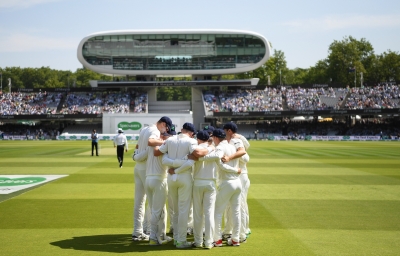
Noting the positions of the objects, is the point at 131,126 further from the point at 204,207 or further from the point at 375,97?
the point at 204,207

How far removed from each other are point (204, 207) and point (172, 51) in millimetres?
71141

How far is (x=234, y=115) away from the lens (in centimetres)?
7538

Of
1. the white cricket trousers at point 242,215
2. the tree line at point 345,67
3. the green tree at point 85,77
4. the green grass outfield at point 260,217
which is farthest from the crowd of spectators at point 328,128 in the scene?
the green tree at point 85,77

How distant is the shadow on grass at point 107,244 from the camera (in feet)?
30.4

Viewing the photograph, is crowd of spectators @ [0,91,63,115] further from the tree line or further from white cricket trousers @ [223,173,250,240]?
white cricket trousers @ [223,173,250,240]

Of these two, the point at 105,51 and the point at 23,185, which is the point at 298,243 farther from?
the point at 105,51

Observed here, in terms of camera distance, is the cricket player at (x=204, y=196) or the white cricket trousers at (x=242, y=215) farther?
the white cricket trousers at (x=242, y=215)

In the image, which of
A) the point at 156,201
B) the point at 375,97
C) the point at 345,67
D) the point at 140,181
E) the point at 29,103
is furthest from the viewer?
the point at 345,67

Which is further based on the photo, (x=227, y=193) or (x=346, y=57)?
(x=346, y=57)

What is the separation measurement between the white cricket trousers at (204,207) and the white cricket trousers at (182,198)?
0.13 meters

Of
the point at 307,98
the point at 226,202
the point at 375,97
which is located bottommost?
the point at 226,202

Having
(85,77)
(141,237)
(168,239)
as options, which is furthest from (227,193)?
(85,77)

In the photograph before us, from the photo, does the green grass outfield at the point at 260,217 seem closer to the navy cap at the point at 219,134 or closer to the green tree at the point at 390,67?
the navy cap at the point at 219,134

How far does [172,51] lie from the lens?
7925 cm
